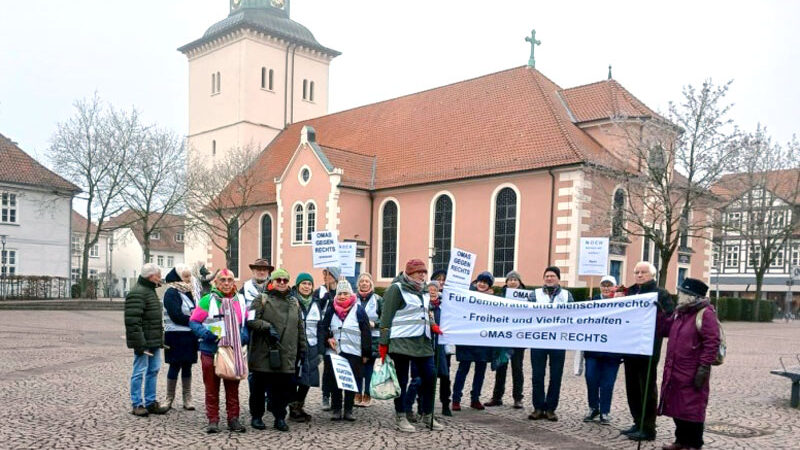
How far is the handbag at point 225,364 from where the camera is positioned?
687cm

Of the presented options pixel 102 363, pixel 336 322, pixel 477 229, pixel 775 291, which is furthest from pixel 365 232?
pixel 775 291

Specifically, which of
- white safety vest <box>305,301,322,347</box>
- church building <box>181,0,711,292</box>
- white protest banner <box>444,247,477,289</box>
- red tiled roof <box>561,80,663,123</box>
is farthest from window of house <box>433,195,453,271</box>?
white safety vest <box>305,301,322,347</box>

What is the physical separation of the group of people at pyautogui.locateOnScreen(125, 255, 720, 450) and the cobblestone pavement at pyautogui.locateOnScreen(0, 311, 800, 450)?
0.27m

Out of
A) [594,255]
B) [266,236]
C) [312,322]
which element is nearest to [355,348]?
[312,322]

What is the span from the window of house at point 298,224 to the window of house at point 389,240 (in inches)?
177

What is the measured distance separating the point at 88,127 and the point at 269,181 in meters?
10.2

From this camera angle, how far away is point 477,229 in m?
29.8

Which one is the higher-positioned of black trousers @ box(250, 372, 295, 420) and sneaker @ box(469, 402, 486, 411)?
black trousers @ box(250, 372, 295, 420)

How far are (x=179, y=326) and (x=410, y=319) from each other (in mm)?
2831

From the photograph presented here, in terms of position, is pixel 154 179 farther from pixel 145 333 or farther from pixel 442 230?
pixel 145 333

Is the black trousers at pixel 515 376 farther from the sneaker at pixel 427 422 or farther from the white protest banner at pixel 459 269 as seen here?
the sneaker at pixel 427 422

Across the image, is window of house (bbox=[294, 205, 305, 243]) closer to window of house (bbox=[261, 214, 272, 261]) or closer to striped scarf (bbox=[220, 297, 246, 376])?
window of house (bbox=[261, 214, 272, 261])

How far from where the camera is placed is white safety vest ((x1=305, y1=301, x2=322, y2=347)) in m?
8.01

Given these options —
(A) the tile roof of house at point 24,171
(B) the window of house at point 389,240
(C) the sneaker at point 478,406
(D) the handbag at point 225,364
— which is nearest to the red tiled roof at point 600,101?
(B) the window of house at point 389,240
